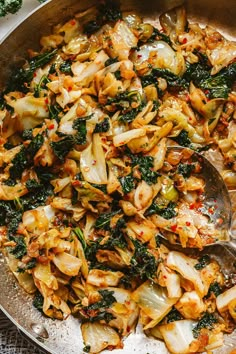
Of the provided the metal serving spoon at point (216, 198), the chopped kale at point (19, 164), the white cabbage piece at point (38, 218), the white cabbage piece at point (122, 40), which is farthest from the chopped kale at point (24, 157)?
the metal serving spoon at point (216, 198)

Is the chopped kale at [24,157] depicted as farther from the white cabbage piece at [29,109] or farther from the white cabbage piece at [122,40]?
the white cabbage piece at [122,40]

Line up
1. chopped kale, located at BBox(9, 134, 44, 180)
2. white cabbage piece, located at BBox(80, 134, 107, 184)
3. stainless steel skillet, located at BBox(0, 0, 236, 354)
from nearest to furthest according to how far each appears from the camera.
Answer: white cabbage piece, located at BBox(80, 134, 107, 184), chopped kale, located at BBox(9, 134, 44, 180), stainless steel skillet, located at BBox(0, 0, 236, 354)

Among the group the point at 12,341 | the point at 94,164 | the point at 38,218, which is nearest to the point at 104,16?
the point at 94,164

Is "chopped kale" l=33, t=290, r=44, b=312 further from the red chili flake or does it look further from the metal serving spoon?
the metal serving spoon

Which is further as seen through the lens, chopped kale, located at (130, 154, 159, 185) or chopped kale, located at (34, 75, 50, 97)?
chopped kale, located at (34, 75, 50, 97)

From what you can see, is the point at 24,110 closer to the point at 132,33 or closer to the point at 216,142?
the point at 132,33

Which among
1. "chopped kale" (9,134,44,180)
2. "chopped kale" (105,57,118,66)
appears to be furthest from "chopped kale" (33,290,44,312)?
"chopped kale" (105,57,118,66)
